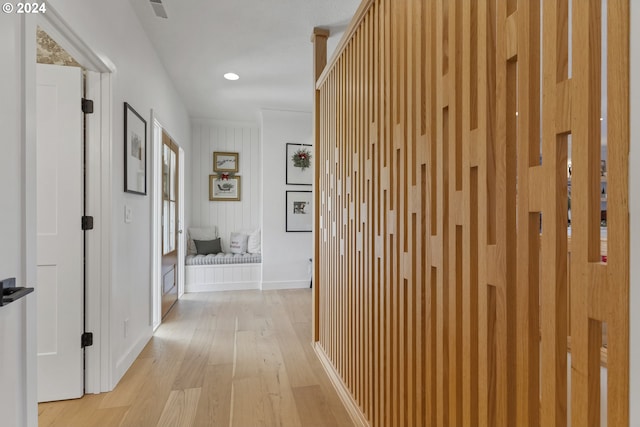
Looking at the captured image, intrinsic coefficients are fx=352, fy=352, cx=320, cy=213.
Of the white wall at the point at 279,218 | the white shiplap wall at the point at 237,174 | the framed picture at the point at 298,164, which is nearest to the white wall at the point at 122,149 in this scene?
the white wall at the point at 279,218

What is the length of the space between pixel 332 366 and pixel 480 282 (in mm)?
1727

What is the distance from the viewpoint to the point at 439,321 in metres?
1.15

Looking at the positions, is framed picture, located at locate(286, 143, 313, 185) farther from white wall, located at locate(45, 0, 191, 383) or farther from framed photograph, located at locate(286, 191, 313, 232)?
white wall, located at locate(45, 0, 191, 383)

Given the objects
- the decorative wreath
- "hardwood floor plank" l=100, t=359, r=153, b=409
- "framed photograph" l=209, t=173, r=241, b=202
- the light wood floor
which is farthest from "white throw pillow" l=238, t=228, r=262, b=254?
"hardwood floor plank" l=100, t=359, r=153, b=409

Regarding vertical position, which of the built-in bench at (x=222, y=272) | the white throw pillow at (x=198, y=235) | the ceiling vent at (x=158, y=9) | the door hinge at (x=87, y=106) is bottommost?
the built-in bench at (x=222, y=272)

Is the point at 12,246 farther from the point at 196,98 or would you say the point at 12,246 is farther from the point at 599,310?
the point at 196,98

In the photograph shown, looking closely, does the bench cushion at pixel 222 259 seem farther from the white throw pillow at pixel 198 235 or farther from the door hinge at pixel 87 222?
the door hinge at pixel 87 222

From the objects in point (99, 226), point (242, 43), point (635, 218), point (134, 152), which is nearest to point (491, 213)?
point (635, 218)

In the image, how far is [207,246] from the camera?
5.57m

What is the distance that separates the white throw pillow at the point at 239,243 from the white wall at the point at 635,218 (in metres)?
5.48

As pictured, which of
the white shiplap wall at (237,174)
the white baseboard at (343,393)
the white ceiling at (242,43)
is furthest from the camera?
the white shiplap wall at (237,174)

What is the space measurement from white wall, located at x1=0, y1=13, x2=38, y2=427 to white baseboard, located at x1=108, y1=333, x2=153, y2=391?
989 mm

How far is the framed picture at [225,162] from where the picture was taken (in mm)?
5988

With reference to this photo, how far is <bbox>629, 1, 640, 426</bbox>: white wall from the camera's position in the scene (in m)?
0.58
